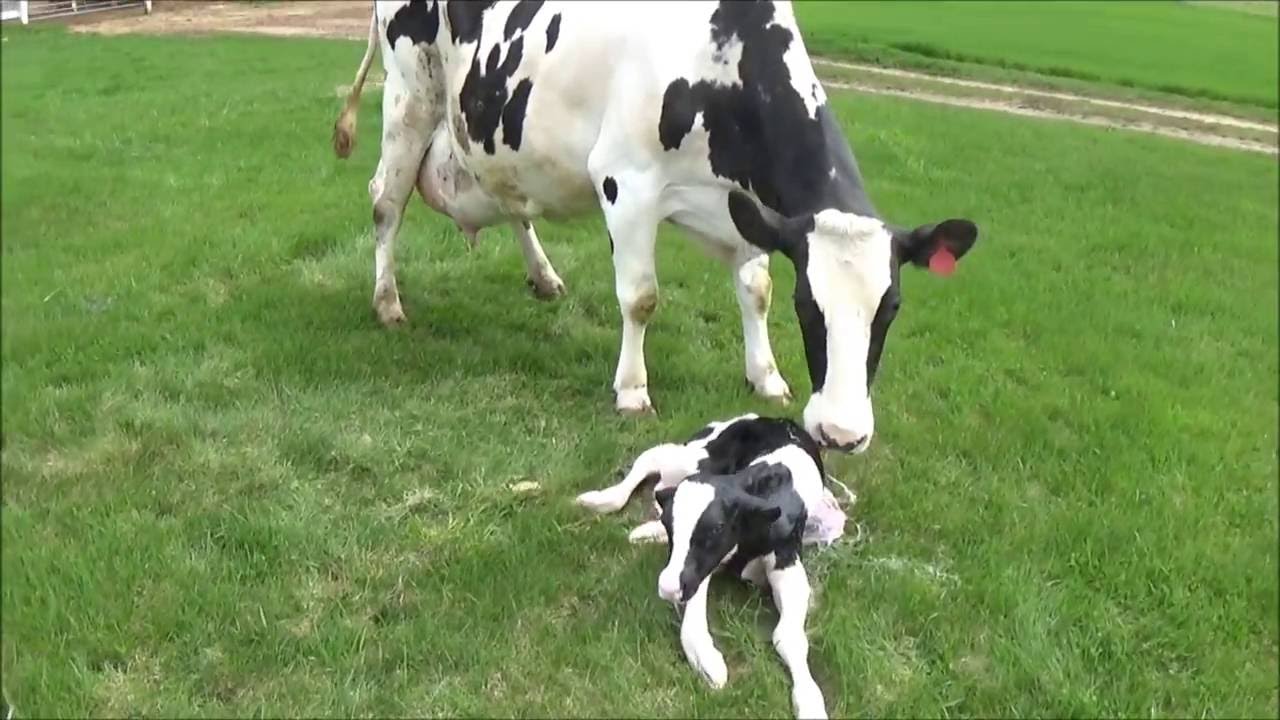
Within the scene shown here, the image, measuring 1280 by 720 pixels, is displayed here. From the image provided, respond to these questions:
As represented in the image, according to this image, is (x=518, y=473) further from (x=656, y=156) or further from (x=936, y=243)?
(x=936, y=243)

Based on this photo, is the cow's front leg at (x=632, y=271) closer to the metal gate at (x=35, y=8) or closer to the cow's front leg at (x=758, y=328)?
the cow's front leg at (x=758, y=328)

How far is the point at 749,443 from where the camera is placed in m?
4.14

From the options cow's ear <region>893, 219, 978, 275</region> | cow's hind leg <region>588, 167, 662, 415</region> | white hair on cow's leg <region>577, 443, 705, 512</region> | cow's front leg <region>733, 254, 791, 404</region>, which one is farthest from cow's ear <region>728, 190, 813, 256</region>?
cow's front leg <region>733, 254, 791, 404</region>

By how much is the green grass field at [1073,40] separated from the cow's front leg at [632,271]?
56.7 feet

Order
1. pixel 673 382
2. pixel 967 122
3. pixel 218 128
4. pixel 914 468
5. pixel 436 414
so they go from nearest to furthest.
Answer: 1. pixel 914 468
2. pixel 436 414
3. pixel 673 382
4. pixel 218 128
5. pixel 967 122

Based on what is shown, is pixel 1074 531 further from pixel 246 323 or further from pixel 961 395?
pixel 246 323

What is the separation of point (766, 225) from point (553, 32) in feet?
5.94

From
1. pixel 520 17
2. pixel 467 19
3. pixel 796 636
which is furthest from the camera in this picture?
pixel 467 19

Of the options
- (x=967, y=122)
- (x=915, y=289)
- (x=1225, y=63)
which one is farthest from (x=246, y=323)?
(x=1225, y=63)

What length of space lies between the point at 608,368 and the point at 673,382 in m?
0.35

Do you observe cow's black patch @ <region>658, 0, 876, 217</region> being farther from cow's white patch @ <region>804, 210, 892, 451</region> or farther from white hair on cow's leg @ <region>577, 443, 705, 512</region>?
white hair on cow's leg @ <region>577, 443, 705, 512</region>

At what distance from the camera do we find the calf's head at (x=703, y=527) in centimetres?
343

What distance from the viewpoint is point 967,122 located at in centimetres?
1476

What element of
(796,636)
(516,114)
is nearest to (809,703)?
(796,636)
